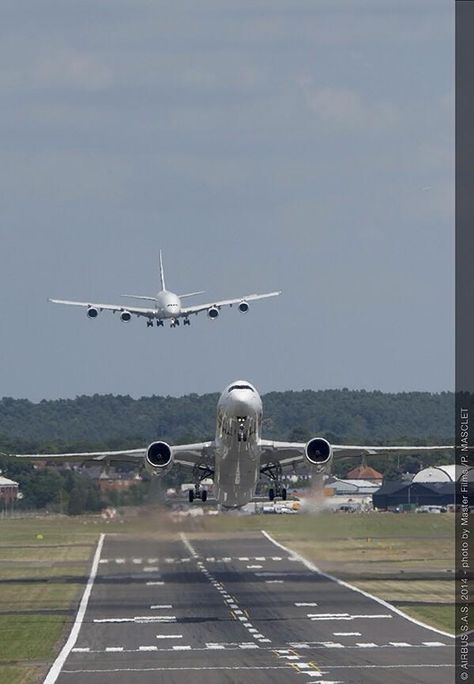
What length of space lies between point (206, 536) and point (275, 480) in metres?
23.9

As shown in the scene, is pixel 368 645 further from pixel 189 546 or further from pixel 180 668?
pixel 189 546

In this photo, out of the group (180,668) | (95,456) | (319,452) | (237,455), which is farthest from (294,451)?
(180,668)

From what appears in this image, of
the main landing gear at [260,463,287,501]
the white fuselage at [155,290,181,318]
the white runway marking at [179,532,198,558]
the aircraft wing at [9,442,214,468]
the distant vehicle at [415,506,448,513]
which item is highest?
the white fuselage at [155,290,181,318]

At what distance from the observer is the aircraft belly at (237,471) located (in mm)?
78688

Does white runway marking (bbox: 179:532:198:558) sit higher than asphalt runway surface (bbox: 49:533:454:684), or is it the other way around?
white runway marking (bbox: 179:532:198:558)

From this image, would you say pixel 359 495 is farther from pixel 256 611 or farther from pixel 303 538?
pixel 256 611

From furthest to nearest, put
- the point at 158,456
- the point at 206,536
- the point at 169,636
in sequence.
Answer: the point at 206,536
the point at 158,456
the point at 169,636

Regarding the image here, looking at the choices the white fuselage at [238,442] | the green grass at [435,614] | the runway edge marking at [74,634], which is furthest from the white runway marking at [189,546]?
the green grass at [435,614]

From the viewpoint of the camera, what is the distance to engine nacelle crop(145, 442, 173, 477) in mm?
82625

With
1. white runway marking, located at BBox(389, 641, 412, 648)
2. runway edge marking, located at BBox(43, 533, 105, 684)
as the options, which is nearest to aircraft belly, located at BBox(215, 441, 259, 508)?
runway edge marking, located at BBox(43, 533, 105, 684)

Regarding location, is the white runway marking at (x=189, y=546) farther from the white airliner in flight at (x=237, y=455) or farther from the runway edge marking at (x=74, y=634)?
the white airliner in flight at (x=237, y=455)

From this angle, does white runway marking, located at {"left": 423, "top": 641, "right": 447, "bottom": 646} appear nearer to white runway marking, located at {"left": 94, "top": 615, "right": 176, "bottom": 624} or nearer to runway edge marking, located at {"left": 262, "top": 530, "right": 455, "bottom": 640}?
runway edge marking, located at {"left": 262, "top": 530, "right": 455, "bottom": 640}

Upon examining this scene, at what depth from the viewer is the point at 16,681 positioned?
44.2 m

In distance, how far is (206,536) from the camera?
356ft
